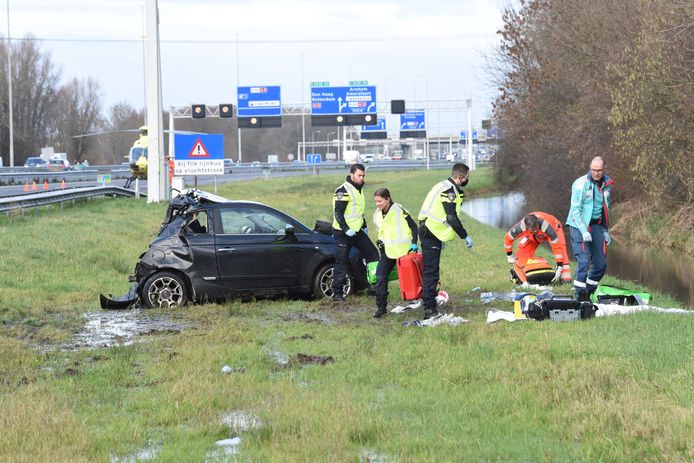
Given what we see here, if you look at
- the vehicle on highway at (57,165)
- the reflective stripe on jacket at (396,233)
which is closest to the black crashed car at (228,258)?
the reflective stripe on jacket at (396,233)

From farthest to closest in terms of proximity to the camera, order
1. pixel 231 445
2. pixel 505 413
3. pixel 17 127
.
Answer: pixel 17 127 < pixel 505 413 < pixel 231 445

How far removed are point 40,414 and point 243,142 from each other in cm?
13567

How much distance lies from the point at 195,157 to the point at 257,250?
18767 mm

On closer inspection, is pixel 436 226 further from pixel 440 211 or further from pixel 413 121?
pixel 413 121

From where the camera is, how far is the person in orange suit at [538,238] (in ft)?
52.3

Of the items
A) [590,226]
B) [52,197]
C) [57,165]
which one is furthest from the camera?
[57,165]

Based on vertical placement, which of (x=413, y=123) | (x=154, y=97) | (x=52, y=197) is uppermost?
(x=413, y=123)

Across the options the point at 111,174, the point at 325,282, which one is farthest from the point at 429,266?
the point at 111,174

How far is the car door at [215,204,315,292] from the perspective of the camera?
46.2 ft

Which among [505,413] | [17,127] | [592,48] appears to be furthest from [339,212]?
[17,127]

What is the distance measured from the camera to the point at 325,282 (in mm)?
14523

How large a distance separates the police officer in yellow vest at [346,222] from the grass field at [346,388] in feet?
1.50

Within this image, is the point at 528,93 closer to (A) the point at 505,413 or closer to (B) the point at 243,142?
(A) the point at 505,413

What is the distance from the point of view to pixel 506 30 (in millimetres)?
45156
